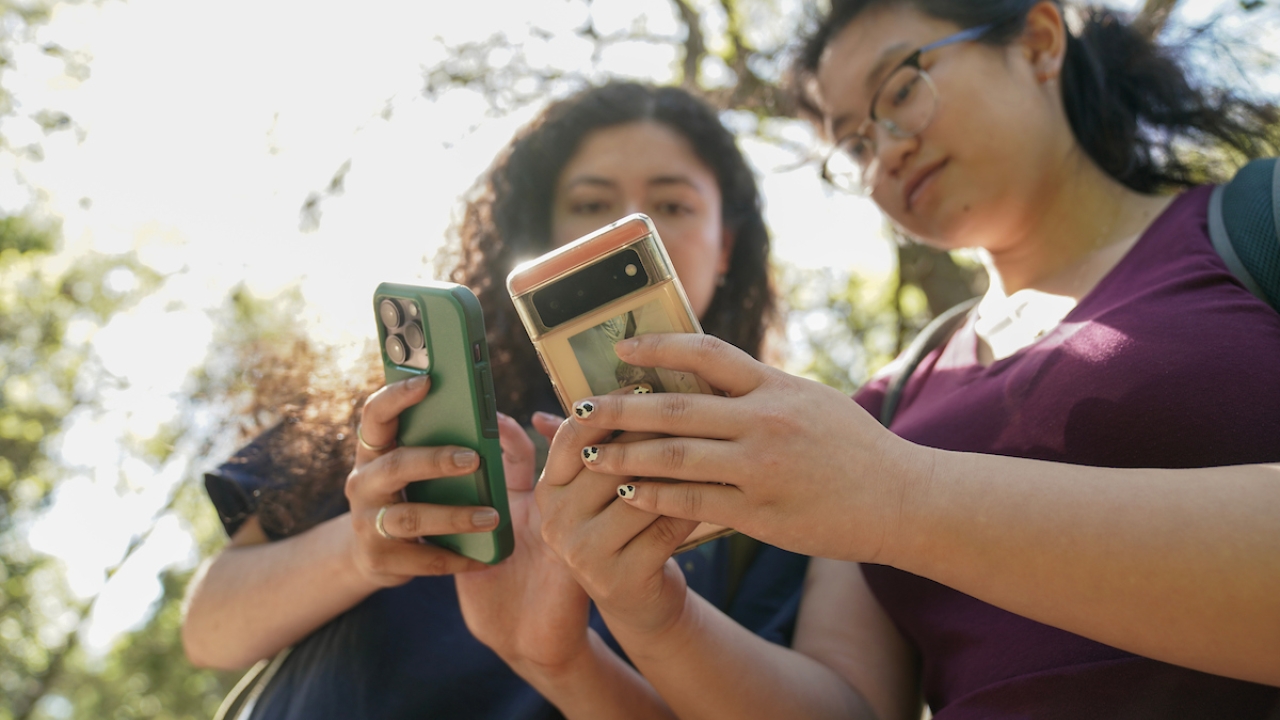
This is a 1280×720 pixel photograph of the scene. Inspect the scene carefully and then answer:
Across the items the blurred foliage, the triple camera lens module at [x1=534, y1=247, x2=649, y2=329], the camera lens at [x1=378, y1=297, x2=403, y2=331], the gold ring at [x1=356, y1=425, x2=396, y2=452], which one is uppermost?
the triple camera lens module at [x1=534, y1=247, x2=649, y2=329]

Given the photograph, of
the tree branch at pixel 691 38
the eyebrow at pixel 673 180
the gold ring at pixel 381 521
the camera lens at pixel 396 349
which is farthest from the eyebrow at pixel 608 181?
the tree branch at pixel 691 38

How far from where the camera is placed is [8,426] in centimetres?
1036

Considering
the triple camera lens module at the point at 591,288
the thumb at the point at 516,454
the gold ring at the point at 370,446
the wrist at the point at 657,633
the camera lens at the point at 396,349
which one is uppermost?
the triple camera lens module at the point at 591,288

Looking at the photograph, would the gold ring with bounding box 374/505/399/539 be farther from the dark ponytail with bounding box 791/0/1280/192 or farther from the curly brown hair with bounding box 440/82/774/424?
the dark ponytail with bounding box 791/0/1280/192

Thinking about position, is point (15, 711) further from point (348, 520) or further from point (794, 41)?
point (794, 41)

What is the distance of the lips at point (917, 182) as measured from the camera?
7.09ft

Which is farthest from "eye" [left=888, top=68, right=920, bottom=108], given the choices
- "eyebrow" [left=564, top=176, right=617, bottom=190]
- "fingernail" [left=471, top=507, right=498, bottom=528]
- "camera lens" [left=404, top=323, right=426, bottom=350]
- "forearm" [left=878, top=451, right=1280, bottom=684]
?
"fingernail" [left=471, top=507, right=498, bottom=528]

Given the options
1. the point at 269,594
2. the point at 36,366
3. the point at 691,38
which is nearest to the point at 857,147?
the point at 269,594

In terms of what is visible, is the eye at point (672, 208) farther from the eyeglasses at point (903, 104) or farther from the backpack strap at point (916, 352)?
the backpack strap at point (916, 352)

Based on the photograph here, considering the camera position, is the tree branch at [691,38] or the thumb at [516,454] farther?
the tree branch at [691,38]

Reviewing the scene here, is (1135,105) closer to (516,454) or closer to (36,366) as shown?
(516,454)

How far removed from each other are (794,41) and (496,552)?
220 centimetres

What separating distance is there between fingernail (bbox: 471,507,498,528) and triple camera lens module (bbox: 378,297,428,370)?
0.31 metres

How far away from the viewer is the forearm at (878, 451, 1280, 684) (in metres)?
0.97
